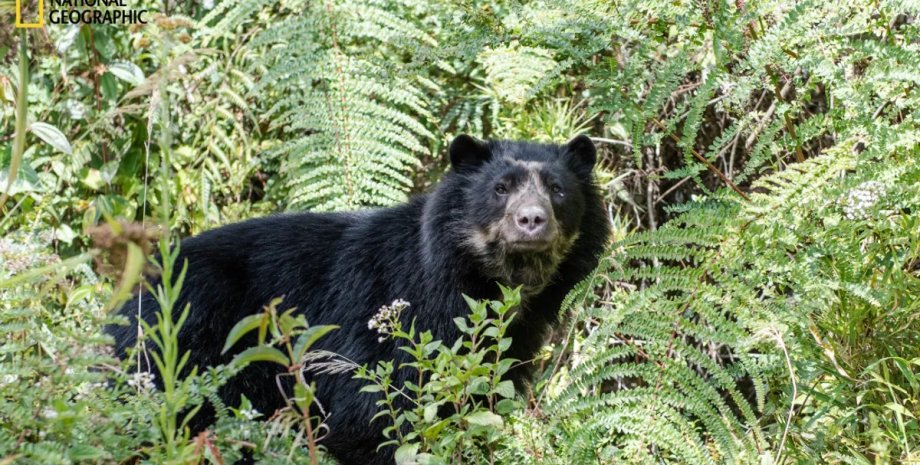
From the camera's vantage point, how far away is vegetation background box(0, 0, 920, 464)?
8.89 ft

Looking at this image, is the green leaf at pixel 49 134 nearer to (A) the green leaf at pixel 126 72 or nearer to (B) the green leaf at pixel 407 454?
(A) the green leaf at pixel 126 72

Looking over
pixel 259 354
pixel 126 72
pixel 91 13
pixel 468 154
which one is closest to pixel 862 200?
pixel 468 154

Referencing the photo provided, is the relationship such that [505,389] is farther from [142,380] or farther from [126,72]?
[126,72]

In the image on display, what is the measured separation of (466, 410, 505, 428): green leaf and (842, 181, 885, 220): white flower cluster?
1.68 metres

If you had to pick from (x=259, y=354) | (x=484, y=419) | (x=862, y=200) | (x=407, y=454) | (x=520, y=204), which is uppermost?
(x=862, y=200)

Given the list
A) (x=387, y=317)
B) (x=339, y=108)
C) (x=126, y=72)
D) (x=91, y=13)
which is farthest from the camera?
(x=91, y=13)

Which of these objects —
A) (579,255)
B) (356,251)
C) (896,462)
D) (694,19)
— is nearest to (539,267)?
(579,255)

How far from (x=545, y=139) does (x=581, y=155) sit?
132 cm

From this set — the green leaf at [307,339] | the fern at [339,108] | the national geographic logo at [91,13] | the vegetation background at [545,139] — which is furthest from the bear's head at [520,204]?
the green leaf at [307,339]

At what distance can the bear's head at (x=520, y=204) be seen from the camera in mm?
4711

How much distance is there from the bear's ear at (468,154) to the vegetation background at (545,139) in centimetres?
41

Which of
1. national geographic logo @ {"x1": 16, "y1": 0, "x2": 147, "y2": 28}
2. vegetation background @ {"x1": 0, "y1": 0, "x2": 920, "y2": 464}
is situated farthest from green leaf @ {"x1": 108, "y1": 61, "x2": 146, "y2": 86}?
national geographic logo @ {"x1": 16, "y1": 0, "x2": 147, "y2": 28}

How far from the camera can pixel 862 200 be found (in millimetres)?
3908

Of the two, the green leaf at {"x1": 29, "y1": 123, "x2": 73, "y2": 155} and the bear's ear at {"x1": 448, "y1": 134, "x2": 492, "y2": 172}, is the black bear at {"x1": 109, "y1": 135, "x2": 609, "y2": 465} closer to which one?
the bear's ear at {"x1": 448, "y1": 134, "x2": 492, "y2": 172}
